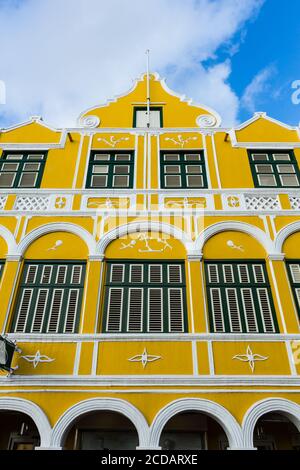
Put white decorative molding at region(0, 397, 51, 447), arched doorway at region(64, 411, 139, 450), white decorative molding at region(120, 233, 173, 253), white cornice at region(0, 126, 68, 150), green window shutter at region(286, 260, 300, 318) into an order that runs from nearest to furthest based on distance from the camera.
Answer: white decorative molding at region(0, 397, 51, 447)
arched doorway at region(64, 411, 139, 450)
green window shutter at region(286, 260, 300, 318)
white decorative molding at region(120, 233, 173, 253)
white cornice at region(0, 126, 68, 150)

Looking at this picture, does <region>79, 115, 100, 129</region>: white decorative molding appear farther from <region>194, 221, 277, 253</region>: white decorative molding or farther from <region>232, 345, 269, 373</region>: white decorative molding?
<region>232, 345, 269, 373</region>: white decorative molding

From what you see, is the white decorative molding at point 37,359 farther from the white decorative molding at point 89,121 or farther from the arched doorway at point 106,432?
the white decorative molding at point 89,121

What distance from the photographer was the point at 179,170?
12852mm

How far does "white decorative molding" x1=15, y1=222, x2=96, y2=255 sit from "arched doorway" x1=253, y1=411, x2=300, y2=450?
21.4 ft

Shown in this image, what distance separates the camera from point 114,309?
987 centimetres

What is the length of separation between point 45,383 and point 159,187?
6684 mm

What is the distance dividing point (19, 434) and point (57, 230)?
5595mm

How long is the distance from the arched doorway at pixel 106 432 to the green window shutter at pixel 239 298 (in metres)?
3.49

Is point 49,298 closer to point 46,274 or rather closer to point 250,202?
point 46,274

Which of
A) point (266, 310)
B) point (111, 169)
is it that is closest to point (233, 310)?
point (266, 310)

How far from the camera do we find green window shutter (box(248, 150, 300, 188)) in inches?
494

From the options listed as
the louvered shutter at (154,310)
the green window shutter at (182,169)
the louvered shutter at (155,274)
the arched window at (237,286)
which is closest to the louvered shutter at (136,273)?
the louvered shutter at (155,274)

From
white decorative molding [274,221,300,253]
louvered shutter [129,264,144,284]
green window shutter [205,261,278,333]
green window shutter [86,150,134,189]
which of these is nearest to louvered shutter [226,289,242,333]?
green window shutter [205,261,278,333]
